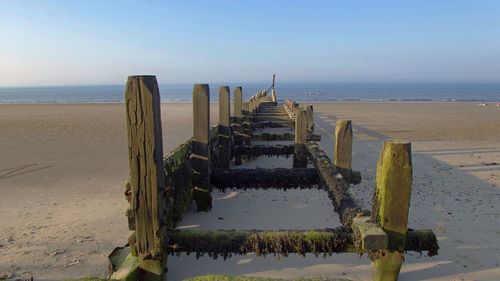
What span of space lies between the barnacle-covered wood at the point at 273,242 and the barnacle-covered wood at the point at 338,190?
0.27 metres

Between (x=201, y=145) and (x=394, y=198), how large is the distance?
3.28 metres

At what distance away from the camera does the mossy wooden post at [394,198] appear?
3.40m

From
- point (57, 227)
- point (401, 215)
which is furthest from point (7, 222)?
point (401, 215)

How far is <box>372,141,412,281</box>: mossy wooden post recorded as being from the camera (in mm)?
3404

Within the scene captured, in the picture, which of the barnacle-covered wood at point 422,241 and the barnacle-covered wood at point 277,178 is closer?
the barnacle-covered wood at point 422,241

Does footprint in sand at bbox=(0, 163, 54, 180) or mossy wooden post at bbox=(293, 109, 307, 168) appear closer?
mossy wooden post at bbox=(293, 109, 307, 168)

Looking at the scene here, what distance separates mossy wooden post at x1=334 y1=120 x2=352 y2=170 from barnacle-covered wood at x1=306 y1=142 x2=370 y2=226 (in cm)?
18

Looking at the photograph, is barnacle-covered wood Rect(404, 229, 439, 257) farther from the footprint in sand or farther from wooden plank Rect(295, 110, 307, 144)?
the footprint in sand

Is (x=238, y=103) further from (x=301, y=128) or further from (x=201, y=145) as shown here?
(x=201, y=145)

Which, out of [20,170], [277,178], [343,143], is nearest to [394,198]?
[343,143]

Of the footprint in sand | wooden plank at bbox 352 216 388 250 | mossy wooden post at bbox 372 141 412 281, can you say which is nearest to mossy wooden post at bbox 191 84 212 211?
mossy wooden post at bbox 372 141 412 281

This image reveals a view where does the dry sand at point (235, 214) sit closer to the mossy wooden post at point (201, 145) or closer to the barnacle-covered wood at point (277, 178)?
the mossy wooden post at point (201, 145)

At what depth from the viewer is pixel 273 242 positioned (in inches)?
139

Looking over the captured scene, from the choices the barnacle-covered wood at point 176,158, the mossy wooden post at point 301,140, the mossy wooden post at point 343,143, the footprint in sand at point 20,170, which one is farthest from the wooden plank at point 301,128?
the footprint in sand at point 20,170
